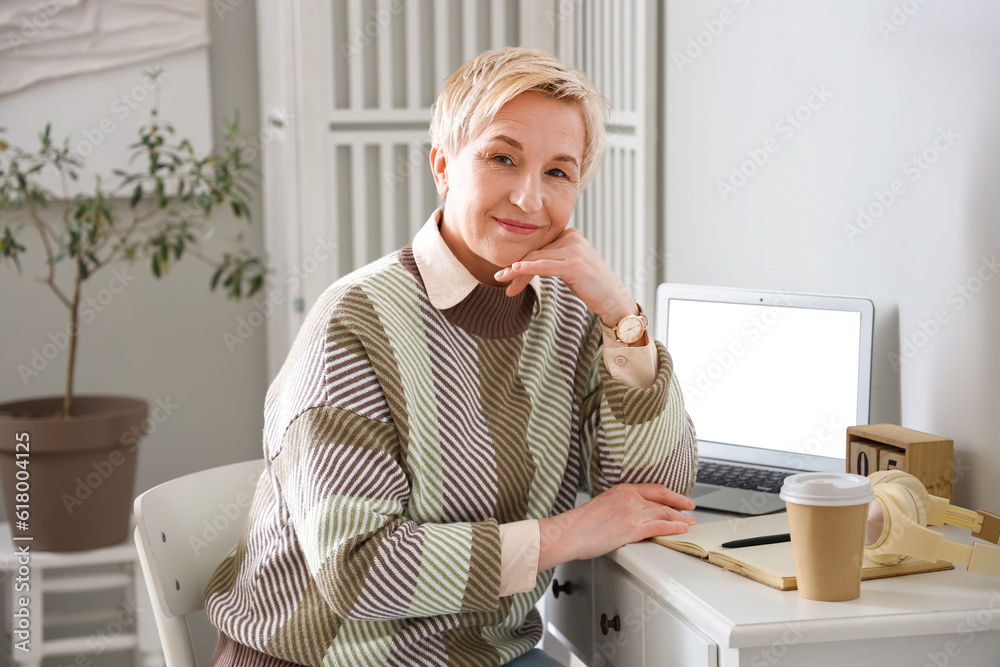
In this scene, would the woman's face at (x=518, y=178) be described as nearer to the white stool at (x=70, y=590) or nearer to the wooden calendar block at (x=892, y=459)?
the wooden calendar block at (x=892, y=459)

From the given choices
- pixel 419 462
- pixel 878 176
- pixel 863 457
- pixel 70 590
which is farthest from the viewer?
pixel 70 590

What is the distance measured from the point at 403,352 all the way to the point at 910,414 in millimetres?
763

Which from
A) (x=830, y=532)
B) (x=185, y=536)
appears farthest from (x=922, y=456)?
(x=185, y=536)

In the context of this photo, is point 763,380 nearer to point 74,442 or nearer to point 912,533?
point 912,533

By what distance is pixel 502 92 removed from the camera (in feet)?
4.05

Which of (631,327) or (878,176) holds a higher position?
(878,176)

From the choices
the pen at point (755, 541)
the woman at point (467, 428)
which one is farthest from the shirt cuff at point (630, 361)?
the pen at point (755, 541)

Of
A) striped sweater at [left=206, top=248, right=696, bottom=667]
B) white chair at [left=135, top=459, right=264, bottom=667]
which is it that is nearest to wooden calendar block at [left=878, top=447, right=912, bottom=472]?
striped sweater at [left=206, top=248, right=696, bottom=667]

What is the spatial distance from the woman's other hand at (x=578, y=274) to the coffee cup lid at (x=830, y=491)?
0.38 metres

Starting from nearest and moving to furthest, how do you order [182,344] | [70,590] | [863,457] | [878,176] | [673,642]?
[673,642] → [863,457] → [878,176] → [70,590] → [182,344]

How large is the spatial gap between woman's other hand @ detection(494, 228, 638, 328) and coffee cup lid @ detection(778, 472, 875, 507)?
382mm

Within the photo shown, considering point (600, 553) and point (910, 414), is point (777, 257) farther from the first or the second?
point (600, 553)

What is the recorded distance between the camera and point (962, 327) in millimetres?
1315

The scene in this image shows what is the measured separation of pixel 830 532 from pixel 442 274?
0.59 meters
